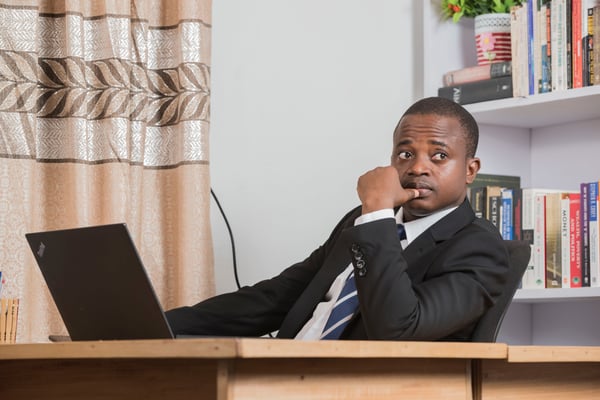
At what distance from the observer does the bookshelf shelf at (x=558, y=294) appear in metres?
2.36

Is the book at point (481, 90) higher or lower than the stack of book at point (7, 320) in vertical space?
higher

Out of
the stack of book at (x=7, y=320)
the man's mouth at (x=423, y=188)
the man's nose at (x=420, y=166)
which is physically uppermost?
A: the man's nose at (x=420, y=166)

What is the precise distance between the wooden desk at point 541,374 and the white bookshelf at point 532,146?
1166 millimetres

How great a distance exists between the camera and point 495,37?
105 inches

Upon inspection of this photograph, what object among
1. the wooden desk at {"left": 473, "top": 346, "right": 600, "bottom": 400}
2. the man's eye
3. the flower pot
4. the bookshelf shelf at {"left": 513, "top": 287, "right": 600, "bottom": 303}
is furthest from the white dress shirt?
the flower pot

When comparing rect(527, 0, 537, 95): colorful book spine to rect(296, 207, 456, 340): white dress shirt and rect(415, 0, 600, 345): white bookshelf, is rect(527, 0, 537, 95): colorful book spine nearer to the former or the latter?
rect(415, 0, 600, 345): white bookshelf

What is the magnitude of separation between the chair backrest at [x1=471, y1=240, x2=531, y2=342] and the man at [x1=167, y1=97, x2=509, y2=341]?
18 mm

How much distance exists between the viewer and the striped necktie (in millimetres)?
1756

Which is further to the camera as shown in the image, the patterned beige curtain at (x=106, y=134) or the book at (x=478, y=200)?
the book at (x=478, y=200)

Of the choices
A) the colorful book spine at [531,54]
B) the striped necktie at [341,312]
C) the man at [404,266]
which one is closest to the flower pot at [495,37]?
the colorful book spine at [531,54]

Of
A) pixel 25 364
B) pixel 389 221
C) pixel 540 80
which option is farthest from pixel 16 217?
pixel 540 80

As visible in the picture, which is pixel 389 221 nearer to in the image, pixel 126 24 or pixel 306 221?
pixel 126 24

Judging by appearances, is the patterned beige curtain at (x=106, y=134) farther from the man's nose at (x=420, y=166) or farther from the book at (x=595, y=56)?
the book at (x=595, y=56)

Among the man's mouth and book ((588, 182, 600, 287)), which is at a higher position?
the man's mouth
